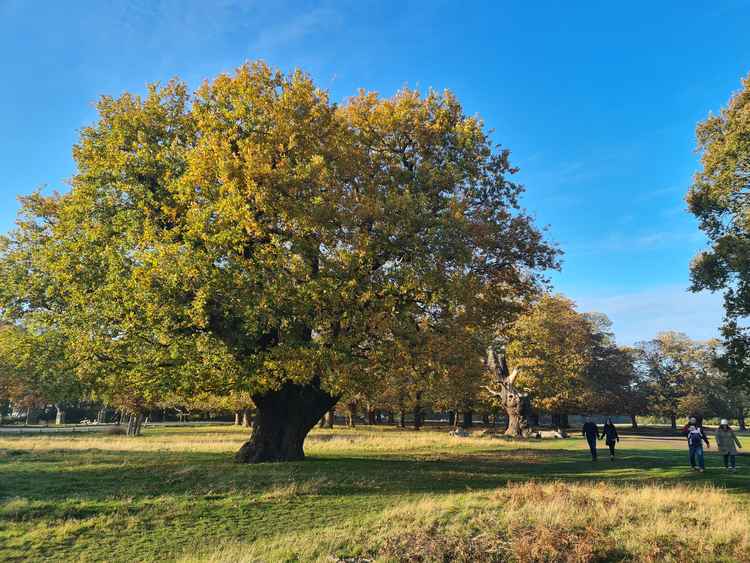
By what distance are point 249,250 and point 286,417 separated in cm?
732

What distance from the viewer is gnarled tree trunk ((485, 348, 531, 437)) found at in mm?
46031

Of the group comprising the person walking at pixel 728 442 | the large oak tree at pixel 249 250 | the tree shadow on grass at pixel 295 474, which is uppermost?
the large oak tree at pixel 249 250

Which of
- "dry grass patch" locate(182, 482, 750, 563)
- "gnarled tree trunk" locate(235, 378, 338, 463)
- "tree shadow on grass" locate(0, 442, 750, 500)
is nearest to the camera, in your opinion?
"dry grass patch" locate(182, 482, 750, 563)

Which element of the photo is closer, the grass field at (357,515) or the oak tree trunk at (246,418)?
the grass field at (357,515)

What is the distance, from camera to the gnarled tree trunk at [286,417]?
21.1 metres

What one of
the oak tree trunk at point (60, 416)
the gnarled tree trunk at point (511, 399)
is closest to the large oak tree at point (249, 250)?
the gnarled tree trunk at point (511, 399)

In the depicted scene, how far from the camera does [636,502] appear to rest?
12555mm

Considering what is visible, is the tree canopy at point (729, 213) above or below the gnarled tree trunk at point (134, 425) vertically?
above

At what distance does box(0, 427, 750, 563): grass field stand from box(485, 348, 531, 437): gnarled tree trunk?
2716 centimetres

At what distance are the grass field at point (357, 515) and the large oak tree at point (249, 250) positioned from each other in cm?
→ 347

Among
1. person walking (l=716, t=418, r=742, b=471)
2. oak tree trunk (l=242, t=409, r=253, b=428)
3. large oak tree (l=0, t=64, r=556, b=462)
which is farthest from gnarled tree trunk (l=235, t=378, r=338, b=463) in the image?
oak tree trunk (l=242, t=409, r=253, b=428)

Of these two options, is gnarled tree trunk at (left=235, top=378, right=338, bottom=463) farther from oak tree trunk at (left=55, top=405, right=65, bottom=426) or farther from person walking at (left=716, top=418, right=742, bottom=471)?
oak tree trunk at (left=55, top=405, right=65, bottom=426)

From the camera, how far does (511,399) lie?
4628cm

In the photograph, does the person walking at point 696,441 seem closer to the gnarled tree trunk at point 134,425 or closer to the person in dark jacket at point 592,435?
the person in dark jacket at point 592,435
